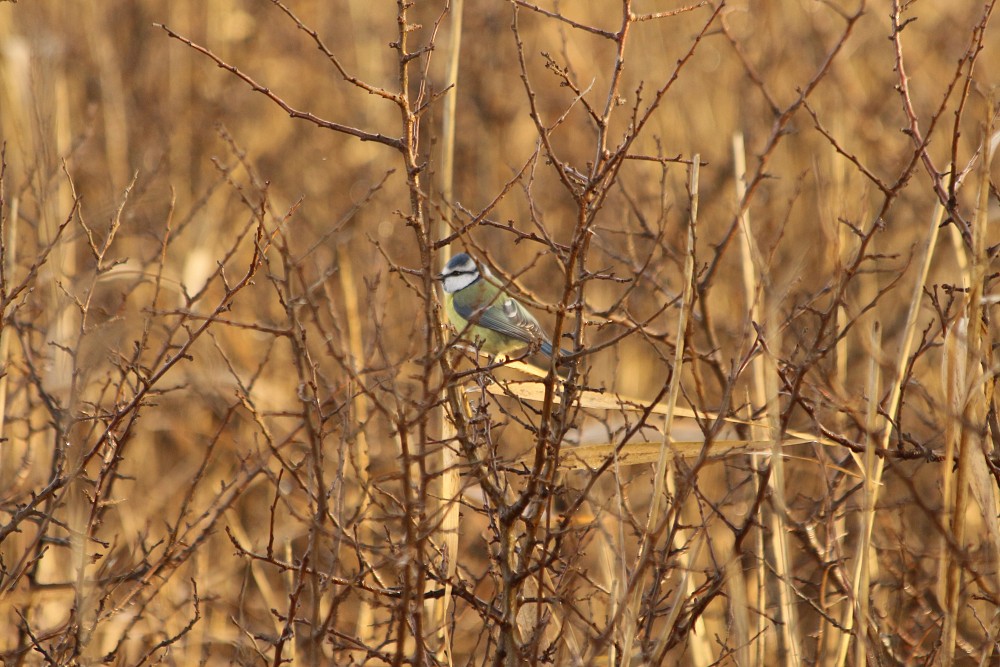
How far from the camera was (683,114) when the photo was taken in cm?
602

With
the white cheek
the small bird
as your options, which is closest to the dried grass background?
the small bird

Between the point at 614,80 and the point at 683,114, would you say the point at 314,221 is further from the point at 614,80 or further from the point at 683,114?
the point at 614,80

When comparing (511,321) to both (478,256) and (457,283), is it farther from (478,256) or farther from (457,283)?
(478,256)

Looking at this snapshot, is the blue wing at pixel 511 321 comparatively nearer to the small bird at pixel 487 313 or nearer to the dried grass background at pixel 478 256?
the small bird at pixel 487 313

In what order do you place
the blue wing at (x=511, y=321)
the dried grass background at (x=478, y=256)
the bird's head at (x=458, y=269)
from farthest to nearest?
1. the bird's head at (x=458, y=269)
2. the blue wing at (x=511, y=321)
3. the dried grass background at (x=478, y=256)

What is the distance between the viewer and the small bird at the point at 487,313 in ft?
14.7

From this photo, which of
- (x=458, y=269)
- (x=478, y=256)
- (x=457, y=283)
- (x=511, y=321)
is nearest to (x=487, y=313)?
(x=511, y=321)

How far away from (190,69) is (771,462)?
5.92 meters

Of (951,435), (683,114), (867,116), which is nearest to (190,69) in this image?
(683,114)

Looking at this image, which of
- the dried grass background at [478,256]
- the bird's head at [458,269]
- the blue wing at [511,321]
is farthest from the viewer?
the bird's head at [458,269]

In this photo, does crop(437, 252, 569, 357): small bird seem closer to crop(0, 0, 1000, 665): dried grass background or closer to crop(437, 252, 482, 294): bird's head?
crop(437, 252, 482, 294): bird's head

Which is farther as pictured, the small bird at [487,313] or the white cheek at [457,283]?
the white cheek at [457,283]

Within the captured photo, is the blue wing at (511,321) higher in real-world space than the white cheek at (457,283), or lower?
lower

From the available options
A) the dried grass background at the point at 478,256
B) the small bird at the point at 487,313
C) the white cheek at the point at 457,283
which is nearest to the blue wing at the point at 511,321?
the small bird at the point at 487,313
